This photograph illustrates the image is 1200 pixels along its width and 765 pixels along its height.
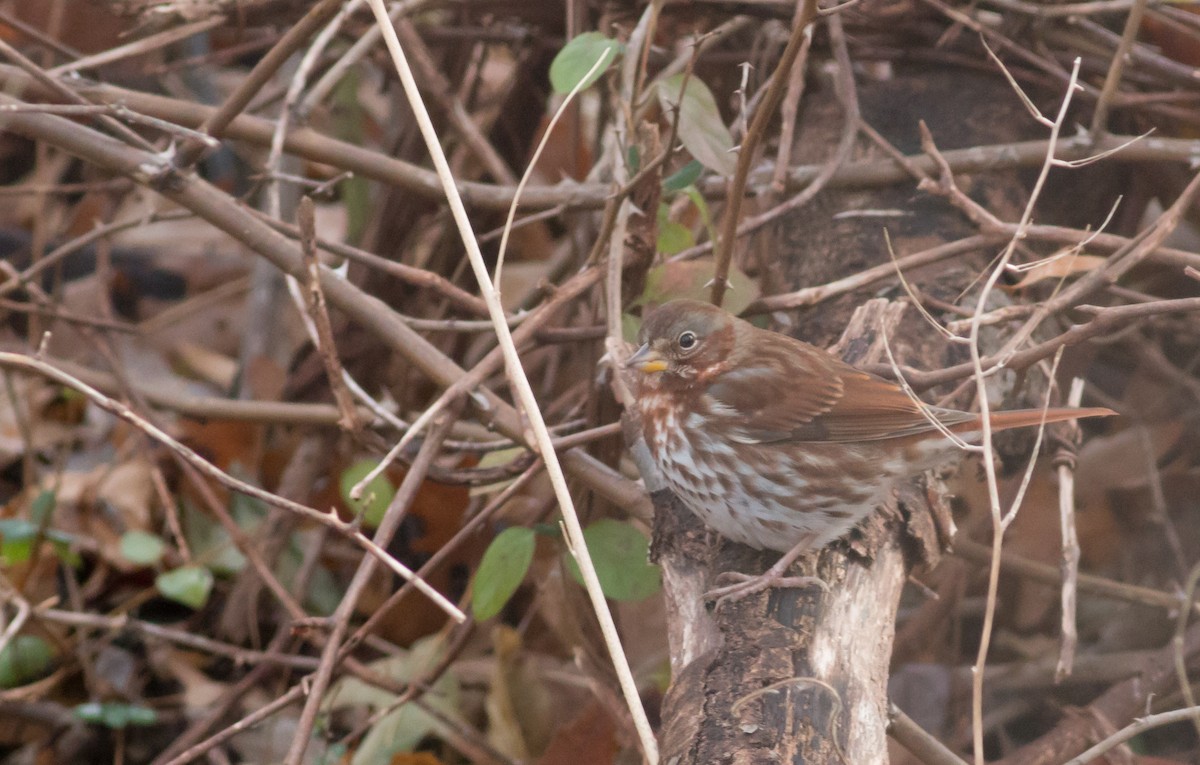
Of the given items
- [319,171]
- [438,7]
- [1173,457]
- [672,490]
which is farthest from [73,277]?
[1173,457]

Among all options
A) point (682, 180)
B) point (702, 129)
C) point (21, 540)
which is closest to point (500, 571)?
point (682, 180)

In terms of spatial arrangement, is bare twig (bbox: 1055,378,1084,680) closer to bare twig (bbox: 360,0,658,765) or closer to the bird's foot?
the bird's foot

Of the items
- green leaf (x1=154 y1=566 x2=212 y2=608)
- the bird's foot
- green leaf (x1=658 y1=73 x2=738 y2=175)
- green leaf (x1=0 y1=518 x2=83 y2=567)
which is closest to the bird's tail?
the bird's foot

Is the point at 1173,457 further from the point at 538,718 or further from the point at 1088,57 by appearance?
the point at 538,718

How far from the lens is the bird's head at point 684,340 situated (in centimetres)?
245

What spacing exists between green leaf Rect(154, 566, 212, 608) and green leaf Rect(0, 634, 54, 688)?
0.37m

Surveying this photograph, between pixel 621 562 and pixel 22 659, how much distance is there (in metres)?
2.00

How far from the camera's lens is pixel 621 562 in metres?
2.43

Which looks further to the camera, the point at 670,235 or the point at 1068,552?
the point at 670,235

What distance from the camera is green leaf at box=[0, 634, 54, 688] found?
331cm

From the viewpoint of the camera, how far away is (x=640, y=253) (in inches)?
104

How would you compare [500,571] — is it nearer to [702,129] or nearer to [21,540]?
[702,129]

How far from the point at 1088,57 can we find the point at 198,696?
3.29 meters

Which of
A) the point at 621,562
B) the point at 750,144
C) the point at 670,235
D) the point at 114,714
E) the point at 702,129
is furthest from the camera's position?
the point at 114,714
